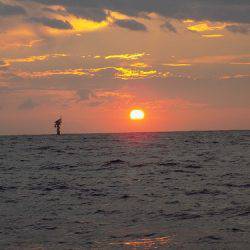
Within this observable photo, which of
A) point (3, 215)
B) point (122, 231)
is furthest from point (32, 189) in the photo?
point (122, 231)

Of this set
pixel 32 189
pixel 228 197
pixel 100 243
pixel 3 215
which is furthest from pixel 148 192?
pixel 100 243

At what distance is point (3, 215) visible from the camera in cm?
2278

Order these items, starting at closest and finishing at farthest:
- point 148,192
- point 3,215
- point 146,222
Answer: point 146,222, point 3,215, point 148,192

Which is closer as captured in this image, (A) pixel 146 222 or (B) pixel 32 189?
(A) pixel 146 222

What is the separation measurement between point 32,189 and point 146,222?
14379mm

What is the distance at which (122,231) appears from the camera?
746 inches

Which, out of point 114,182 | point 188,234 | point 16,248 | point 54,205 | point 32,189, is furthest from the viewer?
point 114,182

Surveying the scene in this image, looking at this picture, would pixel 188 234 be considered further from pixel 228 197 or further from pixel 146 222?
pixel 228 197

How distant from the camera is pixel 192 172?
144ft

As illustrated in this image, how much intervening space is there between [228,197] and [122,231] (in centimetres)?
1047

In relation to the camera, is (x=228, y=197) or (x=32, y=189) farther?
(x=32, y=189)

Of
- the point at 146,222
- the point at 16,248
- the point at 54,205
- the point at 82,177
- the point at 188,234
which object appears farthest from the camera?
the point at 82,177

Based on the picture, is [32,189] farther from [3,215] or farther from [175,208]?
[175,208]

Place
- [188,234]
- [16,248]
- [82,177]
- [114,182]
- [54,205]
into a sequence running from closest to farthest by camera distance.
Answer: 1. [16,248]
2. [188,234]
3. [54,205]
4. [114,182]
5. [82,177]
